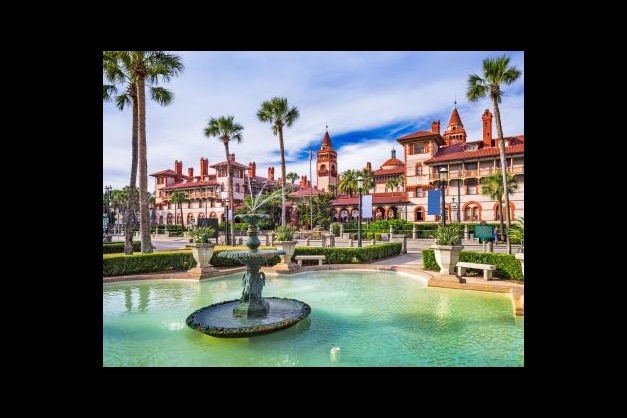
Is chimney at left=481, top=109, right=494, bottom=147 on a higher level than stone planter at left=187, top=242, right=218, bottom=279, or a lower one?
higher

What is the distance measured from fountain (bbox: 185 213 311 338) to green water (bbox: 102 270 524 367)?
0.19 meters

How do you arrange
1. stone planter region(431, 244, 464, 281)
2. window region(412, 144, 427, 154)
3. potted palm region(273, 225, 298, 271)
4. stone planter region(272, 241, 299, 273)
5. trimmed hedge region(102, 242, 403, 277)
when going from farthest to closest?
window region(412, 144, 427, 154) < potted palm region(273, 225, 298, 271) < stone planter region(272, 241, 299, 273) < trimmed hedge region(102, 242, 403, 277) < stone planter region(431, 244, 464, 281)

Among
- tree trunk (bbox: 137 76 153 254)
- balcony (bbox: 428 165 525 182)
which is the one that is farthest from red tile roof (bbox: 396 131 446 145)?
tree trunk (bbox: 137 76 153 254)

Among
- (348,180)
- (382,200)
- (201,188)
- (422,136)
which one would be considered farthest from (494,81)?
(201,188)

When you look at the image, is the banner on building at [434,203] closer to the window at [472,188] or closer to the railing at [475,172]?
the railing at [475,172]

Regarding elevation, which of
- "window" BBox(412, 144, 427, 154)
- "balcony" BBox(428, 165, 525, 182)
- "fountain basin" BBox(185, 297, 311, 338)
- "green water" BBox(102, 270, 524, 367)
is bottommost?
"green water" BBox(102, 270, 524, 367)

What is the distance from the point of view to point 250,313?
6.88 m

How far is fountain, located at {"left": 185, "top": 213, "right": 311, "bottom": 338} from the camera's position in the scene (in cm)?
603

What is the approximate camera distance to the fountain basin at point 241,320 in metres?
5.95

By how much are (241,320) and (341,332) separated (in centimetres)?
217

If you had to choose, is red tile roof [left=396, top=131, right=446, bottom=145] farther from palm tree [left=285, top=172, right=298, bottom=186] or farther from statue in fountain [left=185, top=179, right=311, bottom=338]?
statue in fountain [left=185, top=179, right=311, bottom=338]
